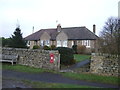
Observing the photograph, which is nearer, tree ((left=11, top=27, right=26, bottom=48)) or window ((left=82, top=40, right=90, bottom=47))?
tree ((left=11, top=27, right=26, bottom=48))

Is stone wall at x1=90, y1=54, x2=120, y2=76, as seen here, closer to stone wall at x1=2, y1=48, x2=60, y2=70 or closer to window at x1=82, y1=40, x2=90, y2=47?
stone wall at x1=2, y1=48, x2=60, y2=70

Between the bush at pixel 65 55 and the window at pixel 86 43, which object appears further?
the window at pixel 86 43

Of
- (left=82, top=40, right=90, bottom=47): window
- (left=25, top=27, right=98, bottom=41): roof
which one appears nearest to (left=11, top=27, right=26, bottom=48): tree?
(left=82, top=40, right=90, bottom=47): window

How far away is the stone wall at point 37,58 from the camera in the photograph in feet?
59.8

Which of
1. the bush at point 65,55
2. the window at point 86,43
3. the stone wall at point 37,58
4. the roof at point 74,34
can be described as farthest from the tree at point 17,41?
the roof at point 74,34

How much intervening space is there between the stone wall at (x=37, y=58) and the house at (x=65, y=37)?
26.7 metres

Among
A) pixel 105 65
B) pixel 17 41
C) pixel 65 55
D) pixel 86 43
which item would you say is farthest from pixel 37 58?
pixel 86 43

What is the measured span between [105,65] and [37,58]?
21.1 feet

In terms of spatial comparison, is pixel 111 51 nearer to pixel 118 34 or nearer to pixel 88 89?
pixel 118 34

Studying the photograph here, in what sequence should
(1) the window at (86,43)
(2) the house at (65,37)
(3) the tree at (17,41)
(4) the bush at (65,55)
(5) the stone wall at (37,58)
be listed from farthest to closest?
(2) the house at (65,37) → (1) the window at (86,43) → (3) the tree at (17,41) → (4) the bush at (65,55) → (5) the stone wall at (37,58)

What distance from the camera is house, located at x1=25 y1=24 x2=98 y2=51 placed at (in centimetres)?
4600

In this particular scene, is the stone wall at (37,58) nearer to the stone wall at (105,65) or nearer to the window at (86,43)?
the stone wall at (105,65)

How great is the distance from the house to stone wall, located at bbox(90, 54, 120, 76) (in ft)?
91.7

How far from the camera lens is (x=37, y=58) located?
62.8 feet
